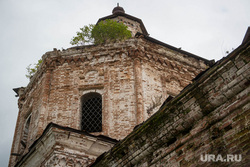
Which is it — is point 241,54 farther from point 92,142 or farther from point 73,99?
point 73,99

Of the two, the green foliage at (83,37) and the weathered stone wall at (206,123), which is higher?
the green foliage at (83,37)

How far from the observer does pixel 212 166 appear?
5.72 meters

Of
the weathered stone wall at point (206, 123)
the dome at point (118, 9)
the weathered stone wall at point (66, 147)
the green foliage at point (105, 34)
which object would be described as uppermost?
the dome at point (118, 9)

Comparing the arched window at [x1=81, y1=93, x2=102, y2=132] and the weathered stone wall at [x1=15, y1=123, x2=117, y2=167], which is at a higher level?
the arched window at [x1=81, y1=93, x2=102, y2=132]

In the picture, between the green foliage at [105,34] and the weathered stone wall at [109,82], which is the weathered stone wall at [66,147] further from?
the green foliage at [105,34]

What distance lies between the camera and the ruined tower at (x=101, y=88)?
41.1 ft

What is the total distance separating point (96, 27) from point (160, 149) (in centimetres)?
989

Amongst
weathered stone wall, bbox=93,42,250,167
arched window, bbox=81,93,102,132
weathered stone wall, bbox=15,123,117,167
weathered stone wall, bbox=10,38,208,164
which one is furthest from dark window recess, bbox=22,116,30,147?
weathered stone wall, bbox=93,42,250,167

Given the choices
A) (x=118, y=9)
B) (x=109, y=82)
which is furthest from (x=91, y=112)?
(x=118, y=9)

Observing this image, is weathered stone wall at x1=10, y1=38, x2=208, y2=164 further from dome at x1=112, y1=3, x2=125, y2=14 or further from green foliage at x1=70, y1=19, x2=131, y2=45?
dome at x1=112, y1=3, x2=125, y2=14

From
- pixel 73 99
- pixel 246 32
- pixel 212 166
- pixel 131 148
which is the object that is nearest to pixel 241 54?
pixel 246 32

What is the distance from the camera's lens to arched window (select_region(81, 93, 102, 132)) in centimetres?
1294

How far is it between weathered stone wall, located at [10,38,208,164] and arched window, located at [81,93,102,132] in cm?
28

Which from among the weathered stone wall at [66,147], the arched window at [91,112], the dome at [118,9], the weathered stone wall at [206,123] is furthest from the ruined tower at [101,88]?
the dome at [118,9]
